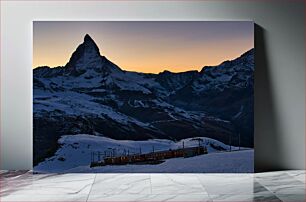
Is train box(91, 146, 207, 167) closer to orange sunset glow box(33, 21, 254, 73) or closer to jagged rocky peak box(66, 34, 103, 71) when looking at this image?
orange sunset glow box(33, 21, 254, 73)

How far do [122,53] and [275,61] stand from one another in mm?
1703

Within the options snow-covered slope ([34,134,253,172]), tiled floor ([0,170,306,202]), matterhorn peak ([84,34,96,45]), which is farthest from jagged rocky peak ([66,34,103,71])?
tiled floor ([0,170,306,202])

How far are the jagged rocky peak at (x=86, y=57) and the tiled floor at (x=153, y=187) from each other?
46.7 inches

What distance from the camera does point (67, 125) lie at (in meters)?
6.22

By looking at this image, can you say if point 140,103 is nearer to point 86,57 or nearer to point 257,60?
point 86,57

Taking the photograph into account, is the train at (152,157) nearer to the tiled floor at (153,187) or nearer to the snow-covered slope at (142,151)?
the snow-covered slope at (142,151)

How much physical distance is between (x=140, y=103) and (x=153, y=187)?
118cm

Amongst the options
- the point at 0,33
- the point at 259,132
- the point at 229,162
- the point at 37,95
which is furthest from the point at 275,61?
the point at 0,33

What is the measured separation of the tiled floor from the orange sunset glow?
1218 mm

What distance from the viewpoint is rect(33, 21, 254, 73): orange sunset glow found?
6176 millimetres

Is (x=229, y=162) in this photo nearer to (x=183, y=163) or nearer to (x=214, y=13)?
(x=183, y=163)

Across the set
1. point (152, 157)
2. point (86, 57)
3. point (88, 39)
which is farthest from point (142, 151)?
point (88, 39)

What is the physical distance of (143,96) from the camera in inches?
247

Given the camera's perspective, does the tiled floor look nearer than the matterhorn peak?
Yes
